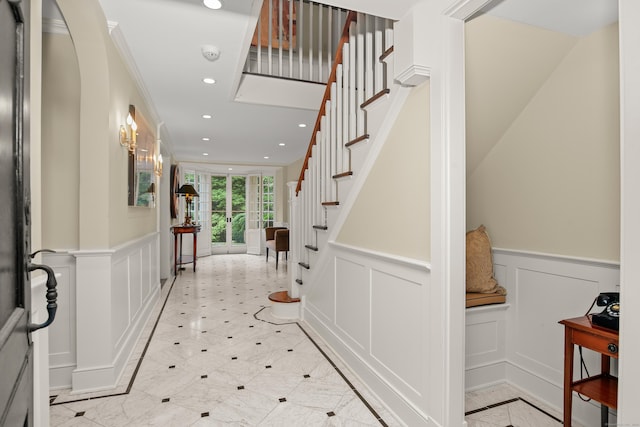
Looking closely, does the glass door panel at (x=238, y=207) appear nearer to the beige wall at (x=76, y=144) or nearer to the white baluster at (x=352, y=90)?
the beige wall at (x=76, y=144)

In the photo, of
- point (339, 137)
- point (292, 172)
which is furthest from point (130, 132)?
point (292, 172)

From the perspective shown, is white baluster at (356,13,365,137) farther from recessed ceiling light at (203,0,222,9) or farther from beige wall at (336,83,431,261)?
recessed ceiling light at (203,0,222,9)

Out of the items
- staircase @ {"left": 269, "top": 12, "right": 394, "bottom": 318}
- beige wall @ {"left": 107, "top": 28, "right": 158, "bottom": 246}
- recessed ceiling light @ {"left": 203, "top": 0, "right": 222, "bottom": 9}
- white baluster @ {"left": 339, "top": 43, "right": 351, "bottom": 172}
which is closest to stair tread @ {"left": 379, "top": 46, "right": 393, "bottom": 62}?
staircase @ {"left": 269, "top": 12, "right": 394, "bottom": 318}

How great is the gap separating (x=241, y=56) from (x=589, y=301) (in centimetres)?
289

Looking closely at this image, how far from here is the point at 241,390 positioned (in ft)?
7.82

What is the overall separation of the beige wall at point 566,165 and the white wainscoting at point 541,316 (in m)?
0.09

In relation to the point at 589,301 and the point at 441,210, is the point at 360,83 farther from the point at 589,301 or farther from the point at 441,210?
the point at 589,301

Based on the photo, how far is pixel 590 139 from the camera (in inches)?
79.0

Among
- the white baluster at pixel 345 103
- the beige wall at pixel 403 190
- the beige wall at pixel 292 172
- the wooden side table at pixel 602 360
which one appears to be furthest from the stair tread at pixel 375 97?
the beige wall at pixel 292 172

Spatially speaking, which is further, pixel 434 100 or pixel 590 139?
pixel 590 139

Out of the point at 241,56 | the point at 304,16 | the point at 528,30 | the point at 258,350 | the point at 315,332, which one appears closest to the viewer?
the point at 528,30

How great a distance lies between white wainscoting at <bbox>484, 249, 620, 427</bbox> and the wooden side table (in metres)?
0.25

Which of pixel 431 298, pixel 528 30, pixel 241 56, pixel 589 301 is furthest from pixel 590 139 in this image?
pixel 241 56

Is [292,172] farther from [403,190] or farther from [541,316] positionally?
[541,316]
